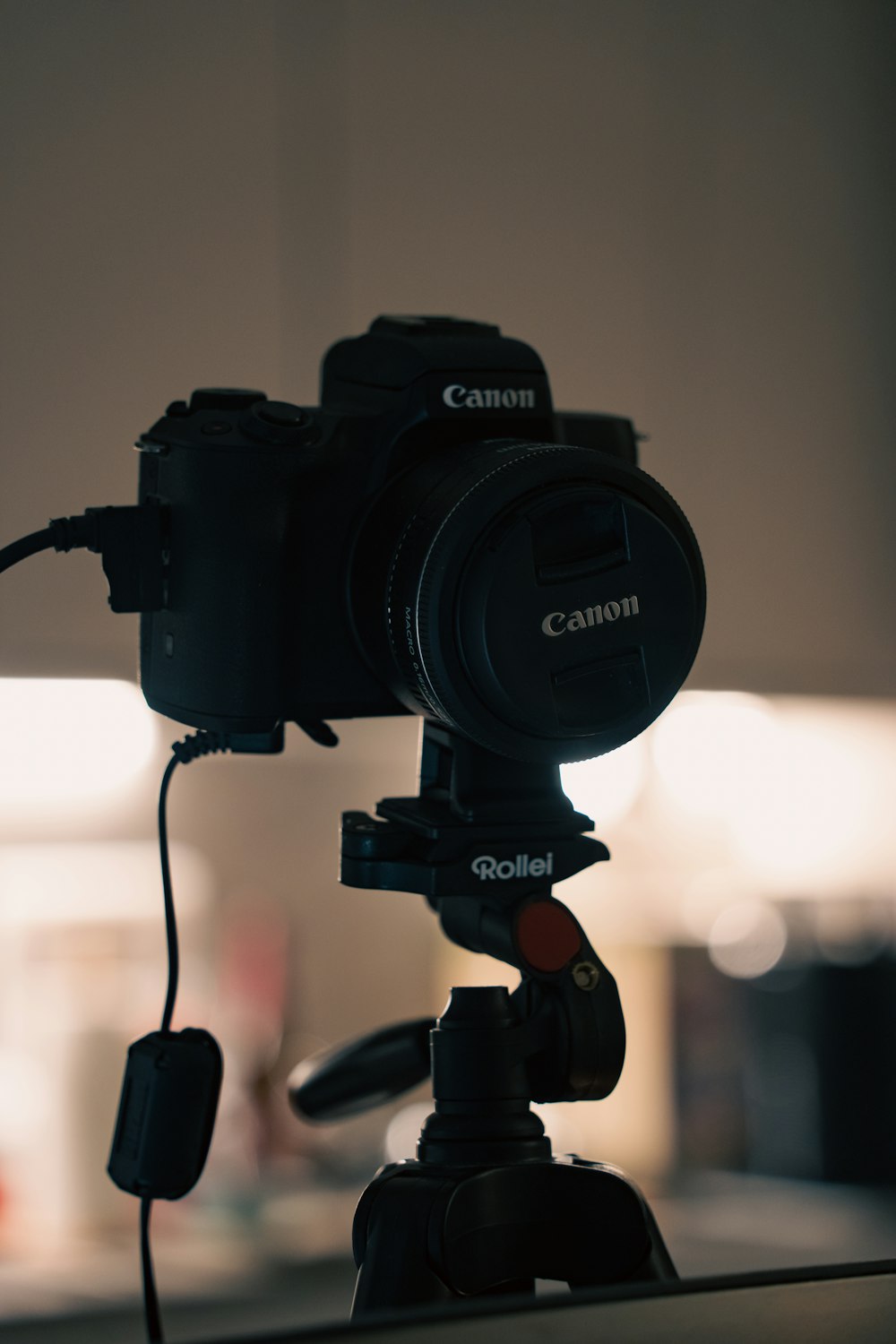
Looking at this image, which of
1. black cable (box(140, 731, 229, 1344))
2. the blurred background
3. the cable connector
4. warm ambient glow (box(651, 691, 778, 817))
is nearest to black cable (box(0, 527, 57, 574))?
the cable connector

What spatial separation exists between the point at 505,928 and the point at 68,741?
1.02 metres

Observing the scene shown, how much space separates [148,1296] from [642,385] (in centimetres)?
131

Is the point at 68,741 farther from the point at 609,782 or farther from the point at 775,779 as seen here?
the point at 775,779

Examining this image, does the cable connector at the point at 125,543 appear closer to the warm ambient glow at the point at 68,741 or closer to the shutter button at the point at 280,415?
the shutter button at the point at 280,415

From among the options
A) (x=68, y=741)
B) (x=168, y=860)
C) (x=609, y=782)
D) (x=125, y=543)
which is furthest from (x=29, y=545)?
(x=609, y=782)

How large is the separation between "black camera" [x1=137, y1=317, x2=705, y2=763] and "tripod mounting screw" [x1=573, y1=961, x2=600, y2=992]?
97mm

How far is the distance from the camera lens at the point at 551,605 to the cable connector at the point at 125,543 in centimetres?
13

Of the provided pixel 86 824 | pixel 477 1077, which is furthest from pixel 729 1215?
pixel 477 1077

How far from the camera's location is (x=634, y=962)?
5.92ft

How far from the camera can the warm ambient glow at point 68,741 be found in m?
1.46

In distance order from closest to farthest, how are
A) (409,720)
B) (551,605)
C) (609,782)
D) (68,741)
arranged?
(551,605) → (68,741) → (409,720) → (609,782)

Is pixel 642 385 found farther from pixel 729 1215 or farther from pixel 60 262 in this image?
pixel 729 1215

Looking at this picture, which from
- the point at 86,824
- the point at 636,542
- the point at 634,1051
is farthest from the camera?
the point at 634,1051

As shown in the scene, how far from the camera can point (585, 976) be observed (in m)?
0.60
